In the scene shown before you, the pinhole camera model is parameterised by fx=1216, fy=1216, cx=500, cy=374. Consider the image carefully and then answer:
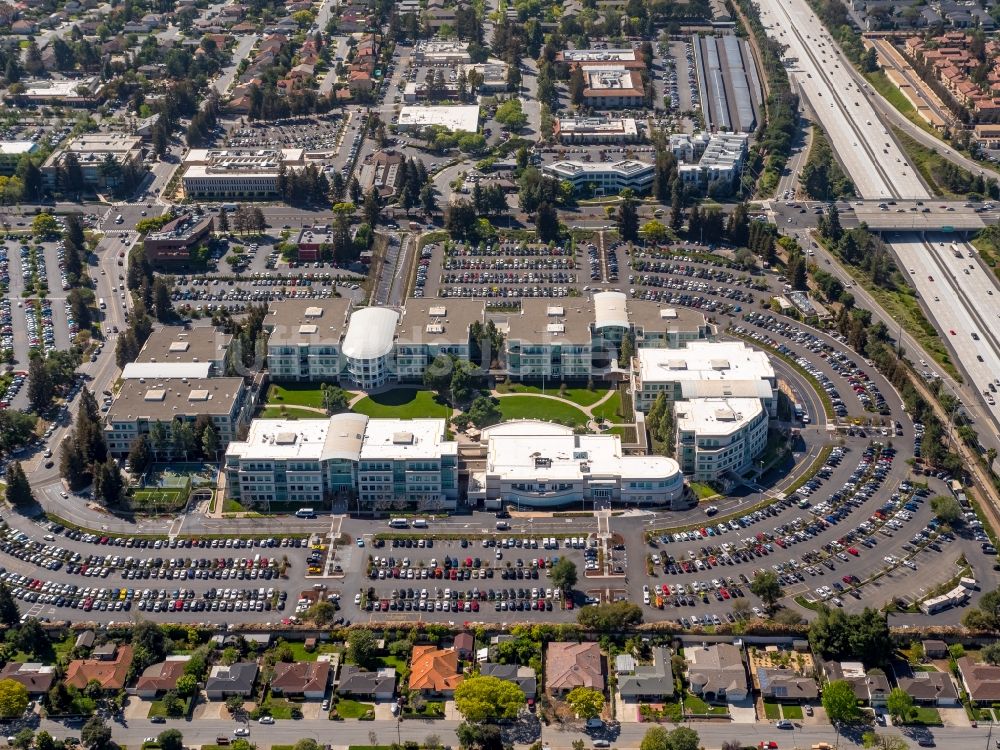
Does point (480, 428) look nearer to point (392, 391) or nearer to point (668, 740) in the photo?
point (392, 391)

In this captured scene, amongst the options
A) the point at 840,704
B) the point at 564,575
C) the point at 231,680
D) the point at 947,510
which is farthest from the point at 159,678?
the point at 947,510

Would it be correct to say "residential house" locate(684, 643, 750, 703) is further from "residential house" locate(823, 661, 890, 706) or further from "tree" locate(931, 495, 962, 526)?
"tree" locate(931, 495, 962, 526)

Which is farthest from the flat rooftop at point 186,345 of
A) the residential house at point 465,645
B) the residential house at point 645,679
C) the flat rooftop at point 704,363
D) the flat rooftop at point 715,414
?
the residential house at point 645,679

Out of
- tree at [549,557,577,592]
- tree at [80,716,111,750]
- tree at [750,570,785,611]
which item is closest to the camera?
tree at [80,716,111,750]

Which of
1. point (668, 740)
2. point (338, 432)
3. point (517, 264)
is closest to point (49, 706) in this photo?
point (338, 432)

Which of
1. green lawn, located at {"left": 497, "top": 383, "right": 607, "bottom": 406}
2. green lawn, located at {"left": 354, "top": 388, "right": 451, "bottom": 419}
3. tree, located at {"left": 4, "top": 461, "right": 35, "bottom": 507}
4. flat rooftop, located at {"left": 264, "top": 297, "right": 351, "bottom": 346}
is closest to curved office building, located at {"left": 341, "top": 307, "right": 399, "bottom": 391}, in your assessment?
flat rooftop, located at {"left": 264, "top": 297, "right": 351, "bottom": 346}

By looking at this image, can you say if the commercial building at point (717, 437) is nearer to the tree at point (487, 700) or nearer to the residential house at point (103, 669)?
the tree at point (487, 700)

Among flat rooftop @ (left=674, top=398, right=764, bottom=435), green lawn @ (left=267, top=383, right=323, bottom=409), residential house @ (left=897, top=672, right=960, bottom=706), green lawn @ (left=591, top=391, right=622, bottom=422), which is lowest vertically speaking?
green lawn @ (left=267, top=383, right=323, bottom=409)
